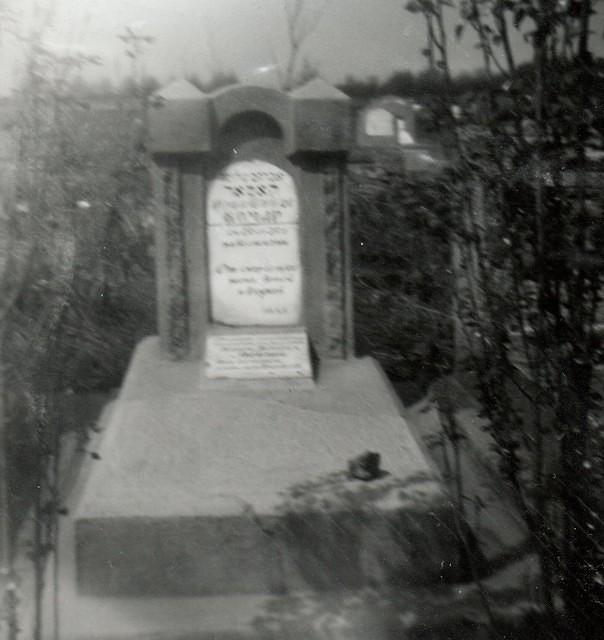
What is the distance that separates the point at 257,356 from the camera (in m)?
4.77

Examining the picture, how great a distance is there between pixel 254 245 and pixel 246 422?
1.28m

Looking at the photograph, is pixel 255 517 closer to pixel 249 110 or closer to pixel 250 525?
pixel 250 525

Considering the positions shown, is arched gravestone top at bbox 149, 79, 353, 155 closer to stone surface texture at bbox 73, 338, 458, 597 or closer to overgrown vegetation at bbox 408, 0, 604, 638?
stone surface texture at bbox 73, 338, 458, 597

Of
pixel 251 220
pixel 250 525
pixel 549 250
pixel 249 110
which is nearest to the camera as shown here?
pixel 549 250

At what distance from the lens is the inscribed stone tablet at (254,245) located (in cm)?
497

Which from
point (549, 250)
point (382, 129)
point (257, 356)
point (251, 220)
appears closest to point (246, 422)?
point (257, 356)

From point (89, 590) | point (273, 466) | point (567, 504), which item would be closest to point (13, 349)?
point (89, 590)

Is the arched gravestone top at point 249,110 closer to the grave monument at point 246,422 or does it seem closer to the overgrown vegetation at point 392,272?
the grave monument at point 246,422

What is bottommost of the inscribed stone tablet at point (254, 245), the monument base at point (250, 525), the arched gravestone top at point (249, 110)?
the monument base at point (250, 525)

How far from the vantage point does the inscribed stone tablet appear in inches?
196

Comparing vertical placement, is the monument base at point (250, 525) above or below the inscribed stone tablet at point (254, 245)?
below

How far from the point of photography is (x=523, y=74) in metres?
2.51

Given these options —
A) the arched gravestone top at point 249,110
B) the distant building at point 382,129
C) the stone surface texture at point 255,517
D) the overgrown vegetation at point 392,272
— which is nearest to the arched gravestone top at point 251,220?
the arched gravestone top at point 249,110

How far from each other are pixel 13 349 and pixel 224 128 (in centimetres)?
224
